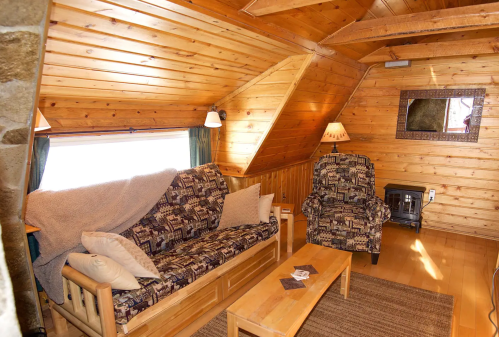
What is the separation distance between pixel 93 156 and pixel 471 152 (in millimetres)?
4269

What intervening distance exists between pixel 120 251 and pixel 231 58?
1778 mm

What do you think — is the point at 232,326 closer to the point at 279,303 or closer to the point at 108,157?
the point at 279,303

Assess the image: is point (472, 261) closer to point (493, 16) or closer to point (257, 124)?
point (493, 16)

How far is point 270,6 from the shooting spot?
200 centimetres

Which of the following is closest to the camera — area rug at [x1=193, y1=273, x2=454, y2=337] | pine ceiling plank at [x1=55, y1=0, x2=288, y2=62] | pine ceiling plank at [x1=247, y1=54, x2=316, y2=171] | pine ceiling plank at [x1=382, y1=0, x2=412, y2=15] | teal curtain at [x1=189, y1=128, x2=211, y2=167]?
pine ceiling plank at [x1=55, y1=0, x2=288, y2=62]

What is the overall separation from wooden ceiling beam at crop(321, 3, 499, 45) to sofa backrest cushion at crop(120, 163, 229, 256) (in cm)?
175

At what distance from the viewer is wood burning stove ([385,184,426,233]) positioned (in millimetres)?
4078

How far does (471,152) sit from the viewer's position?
395 centimetres

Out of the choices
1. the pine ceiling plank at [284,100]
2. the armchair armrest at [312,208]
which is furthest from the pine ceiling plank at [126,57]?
the armchair armrest at [312,208]

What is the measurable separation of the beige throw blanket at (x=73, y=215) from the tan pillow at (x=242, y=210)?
0.77m

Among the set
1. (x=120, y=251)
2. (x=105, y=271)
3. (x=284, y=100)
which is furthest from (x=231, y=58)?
(x=105, y=271)

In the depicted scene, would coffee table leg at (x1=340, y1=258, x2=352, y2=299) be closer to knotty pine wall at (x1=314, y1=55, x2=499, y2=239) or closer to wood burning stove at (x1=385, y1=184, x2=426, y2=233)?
wood burning stove at (x1=385, y1=184, x2=426, y2=233)

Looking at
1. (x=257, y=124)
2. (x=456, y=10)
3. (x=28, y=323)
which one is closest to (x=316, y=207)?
(x=257, y=124)

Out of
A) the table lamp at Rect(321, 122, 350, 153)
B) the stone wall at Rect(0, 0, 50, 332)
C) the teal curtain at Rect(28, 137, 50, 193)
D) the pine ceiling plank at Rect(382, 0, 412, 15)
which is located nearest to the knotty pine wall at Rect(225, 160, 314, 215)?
the table lamp at Rect(321, 122, 350, 153)
